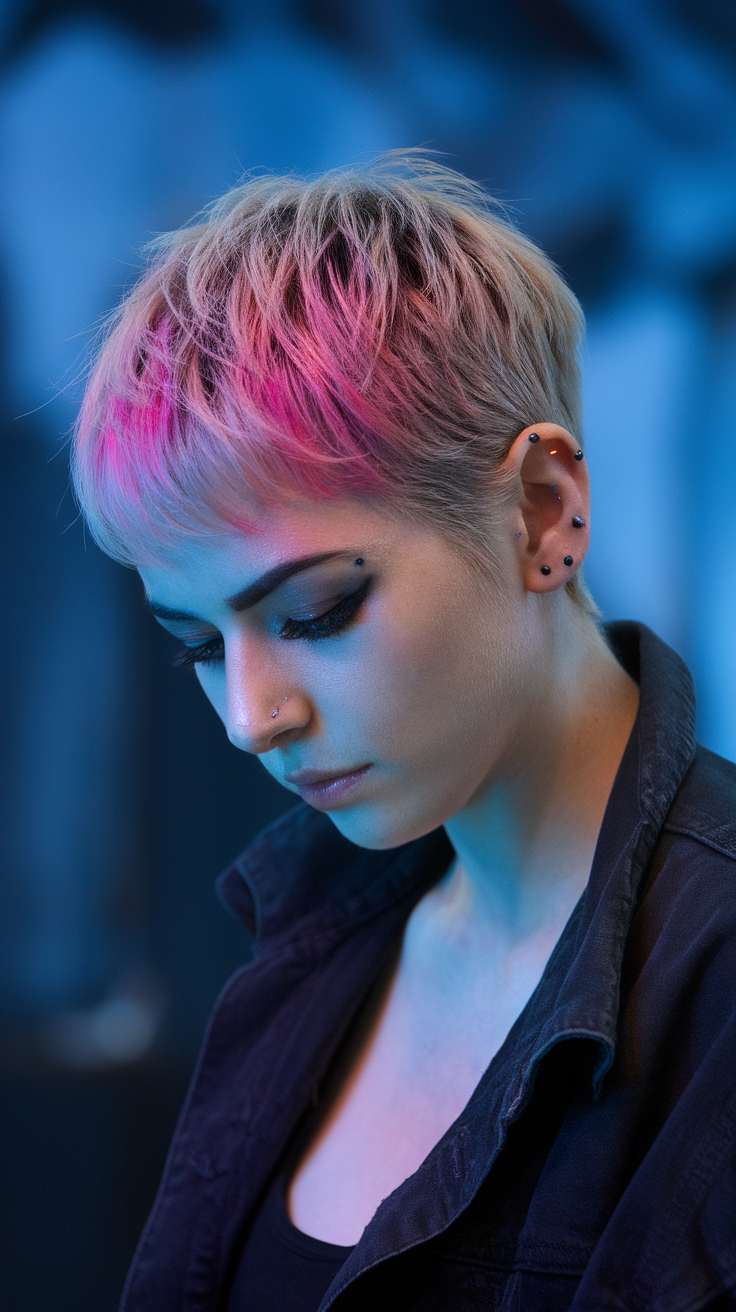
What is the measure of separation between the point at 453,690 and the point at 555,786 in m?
0.18

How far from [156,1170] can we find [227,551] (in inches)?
61.3

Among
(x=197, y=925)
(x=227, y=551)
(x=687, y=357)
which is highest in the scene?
(x=687, y=357)

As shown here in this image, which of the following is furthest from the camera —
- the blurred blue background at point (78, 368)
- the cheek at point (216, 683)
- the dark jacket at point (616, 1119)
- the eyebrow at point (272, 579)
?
the blurred blue background at point (78, 368)

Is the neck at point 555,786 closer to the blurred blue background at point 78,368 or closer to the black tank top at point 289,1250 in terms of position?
the black tank top at point 289,1250

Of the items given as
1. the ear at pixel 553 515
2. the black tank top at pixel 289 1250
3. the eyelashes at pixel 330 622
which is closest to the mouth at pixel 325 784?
the eyelashes at pixel 330 622

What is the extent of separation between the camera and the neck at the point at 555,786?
95 cm

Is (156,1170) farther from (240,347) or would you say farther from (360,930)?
(240,347)

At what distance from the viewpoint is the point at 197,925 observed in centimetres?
196

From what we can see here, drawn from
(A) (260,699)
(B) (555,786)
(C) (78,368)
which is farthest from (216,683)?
(C) (78,368)

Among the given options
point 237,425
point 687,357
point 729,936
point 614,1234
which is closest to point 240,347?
point 237,425

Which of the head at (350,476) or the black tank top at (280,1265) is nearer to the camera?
the head at (350,476)

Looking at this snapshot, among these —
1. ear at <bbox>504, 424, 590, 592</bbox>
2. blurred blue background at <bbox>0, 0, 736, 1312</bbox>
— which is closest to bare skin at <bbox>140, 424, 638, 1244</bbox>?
ear at <bbox>504, 424, 590, 592</bbox>

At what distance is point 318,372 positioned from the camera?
0.80m

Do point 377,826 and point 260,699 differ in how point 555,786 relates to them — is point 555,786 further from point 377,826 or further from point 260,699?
point 260,699
